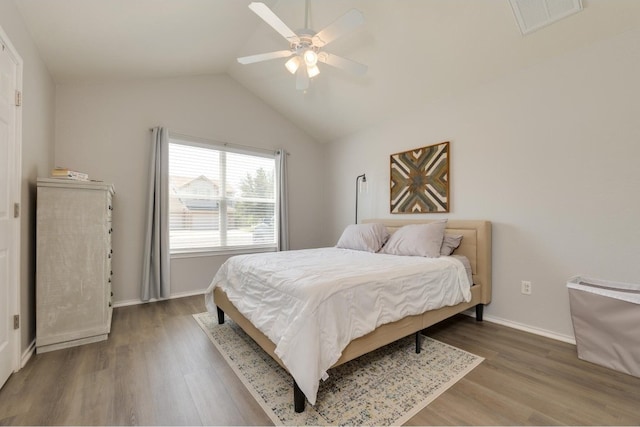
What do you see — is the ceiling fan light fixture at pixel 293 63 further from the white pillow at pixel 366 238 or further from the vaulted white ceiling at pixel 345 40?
the white pillow at pixel 366 238

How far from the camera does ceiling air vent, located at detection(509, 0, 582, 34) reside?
1994 mm

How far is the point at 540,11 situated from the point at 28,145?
13.0ft

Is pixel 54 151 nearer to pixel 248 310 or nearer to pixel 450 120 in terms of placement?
pixel 248 310

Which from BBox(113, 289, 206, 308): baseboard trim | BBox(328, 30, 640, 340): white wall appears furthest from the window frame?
BBox(328, 30, 640, 340): white wall

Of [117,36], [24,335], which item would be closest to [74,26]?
[117,36]

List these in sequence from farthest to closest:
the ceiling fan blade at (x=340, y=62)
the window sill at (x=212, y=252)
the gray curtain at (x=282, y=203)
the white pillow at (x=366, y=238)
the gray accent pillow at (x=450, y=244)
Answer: the gray curtain at (x=282, y=203), the window sill at (x=212, y=252), the white pillow at (x=366, y=238), the gray accent pillow at (x=450, y=244), the ceiling fan blade at (x=340, y=62)

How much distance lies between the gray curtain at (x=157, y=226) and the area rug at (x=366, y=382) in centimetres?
151

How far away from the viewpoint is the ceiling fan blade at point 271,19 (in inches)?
70.6

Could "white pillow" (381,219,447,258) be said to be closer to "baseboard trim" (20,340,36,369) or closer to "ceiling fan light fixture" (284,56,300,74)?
"ceiling fan light fixture" (284,56,300,74)

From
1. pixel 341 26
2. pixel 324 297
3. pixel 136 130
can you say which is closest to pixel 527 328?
pixel 324 297

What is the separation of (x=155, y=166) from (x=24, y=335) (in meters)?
2.02

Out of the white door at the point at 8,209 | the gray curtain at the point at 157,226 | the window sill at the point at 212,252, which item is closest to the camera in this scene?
the white door at the point at 8,209

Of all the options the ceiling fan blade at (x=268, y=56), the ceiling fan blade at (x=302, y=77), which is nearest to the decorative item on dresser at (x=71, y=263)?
the ceiling fan blade at (x=268, y=56)

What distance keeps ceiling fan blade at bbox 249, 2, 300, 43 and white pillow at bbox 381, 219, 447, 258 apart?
6.74 ft
